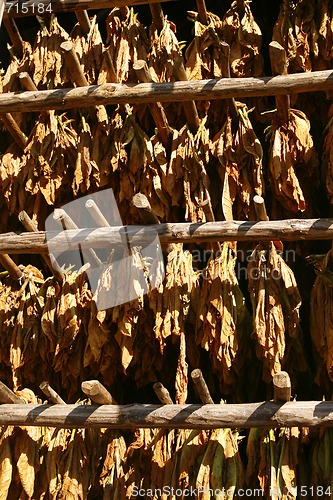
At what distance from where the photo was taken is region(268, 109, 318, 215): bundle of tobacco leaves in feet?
11.9

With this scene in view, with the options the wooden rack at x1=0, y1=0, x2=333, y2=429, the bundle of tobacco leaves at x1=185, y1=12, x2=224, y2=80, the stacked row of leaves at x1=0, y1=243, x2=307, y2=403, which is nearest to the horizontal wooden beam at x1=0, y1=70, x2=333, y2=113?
the wooden rack at x1=0, y1=0, x2=333, y2=429

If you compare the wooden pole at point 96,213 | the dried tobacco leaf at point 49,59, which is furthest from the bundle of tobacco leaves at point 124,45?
the wooden pole at point 96,213

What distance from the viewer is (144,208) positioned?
3.36 meters

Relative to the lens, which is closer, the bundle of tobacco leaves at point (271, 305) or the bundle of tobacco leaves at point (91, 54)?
the bundle of tobacco leaves at point (271, 305)

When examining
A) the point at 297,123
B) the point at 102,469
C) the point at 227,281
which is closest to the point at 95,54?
the point at 297,123

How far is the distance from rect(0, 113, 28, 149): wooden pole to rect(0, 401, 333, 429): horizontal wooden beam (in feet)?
4.17

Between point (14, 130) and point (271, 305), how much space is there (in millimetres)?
1462

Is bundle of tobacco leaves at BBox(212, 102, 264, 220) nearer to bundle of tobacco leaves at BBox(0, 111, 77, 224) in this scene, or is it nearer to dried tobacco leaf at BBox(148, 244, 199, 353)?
dried tobacco leaf at BBox(148, 244, 199, 353)

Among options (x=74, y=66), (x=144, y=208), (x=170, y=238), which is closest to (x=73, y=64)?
(x=74, y=66)

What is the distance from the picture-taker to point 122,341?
3.57 metres

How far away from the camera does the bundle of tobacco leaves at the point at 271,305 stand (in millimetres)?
3420

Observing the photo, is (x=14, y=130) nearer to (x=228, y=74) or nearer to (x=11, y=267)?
(x=11, y=267)

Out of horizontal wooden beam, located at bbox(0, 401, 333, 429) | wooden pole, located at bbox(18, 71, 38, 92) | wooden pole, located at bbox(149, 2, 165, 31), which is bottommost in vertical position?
horizontal wooden beam, located at bbox(0, 401, 333, 429)

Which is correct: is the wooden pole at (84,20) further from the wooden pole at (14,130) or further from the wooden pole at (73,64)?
the wooden pole at (14,130)
